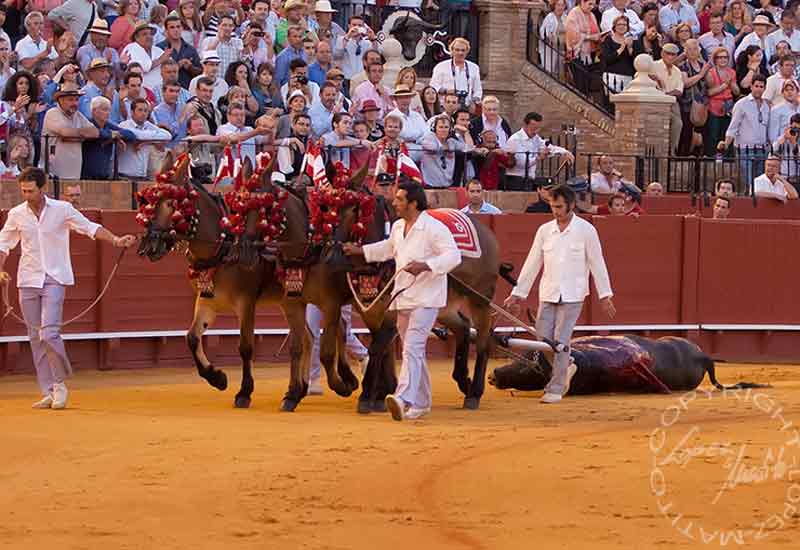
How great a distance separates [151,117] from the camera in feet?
65.4

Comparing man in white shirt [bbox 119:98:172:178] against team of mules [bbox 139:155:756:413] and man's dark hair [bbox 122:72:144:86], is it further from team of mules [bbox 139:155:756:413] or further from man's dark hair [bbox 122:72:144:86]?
team of mules [bbox 139:155:756:413]

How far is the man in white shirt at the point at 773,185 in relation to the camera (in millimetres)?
24922

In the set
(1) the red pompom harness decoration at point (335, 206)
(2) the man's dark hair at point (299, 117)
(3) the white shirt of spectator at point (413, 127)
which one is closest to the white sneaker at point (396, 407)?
(1) the red pompom harness decoration at point (335, 206)

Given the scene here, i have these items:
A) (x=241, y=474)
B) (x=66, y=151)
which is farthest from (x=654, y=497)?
(x=66, y=151)

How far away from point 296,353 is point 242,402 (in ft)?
2.37

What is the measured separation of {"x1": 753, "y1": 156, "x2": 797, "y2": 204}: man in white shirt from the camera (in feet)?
81.8

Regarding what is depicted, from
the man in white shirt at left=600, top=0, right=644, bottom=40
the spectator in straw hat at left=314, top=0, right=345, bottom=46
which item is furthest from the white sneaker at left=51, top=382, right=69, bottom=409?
the man in white shirt at left=600, top=0, right=644, bottom=40

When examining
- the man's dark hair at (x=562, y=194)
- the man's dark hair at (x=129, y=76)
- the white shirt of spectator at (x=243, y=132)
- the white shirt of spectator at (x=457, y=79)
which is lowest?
the man's dark hair at (x=562, y=194)

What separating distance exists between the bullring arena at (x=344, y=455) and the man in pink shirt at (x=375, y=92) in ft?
7.22

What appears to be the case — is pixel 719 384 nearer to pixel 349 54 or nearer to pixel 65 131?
pixel 65 131

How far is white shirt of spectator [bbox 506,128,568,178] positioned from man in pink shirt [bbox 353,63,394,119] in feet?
5.02

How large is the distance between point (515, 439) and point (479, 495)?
243 cm

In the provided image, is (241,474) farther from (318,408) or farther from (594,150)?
(594,150)

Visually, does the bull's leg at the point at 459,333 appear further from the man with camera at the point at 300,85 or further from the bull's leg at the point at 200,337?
the man with camera at the point at 300,85
